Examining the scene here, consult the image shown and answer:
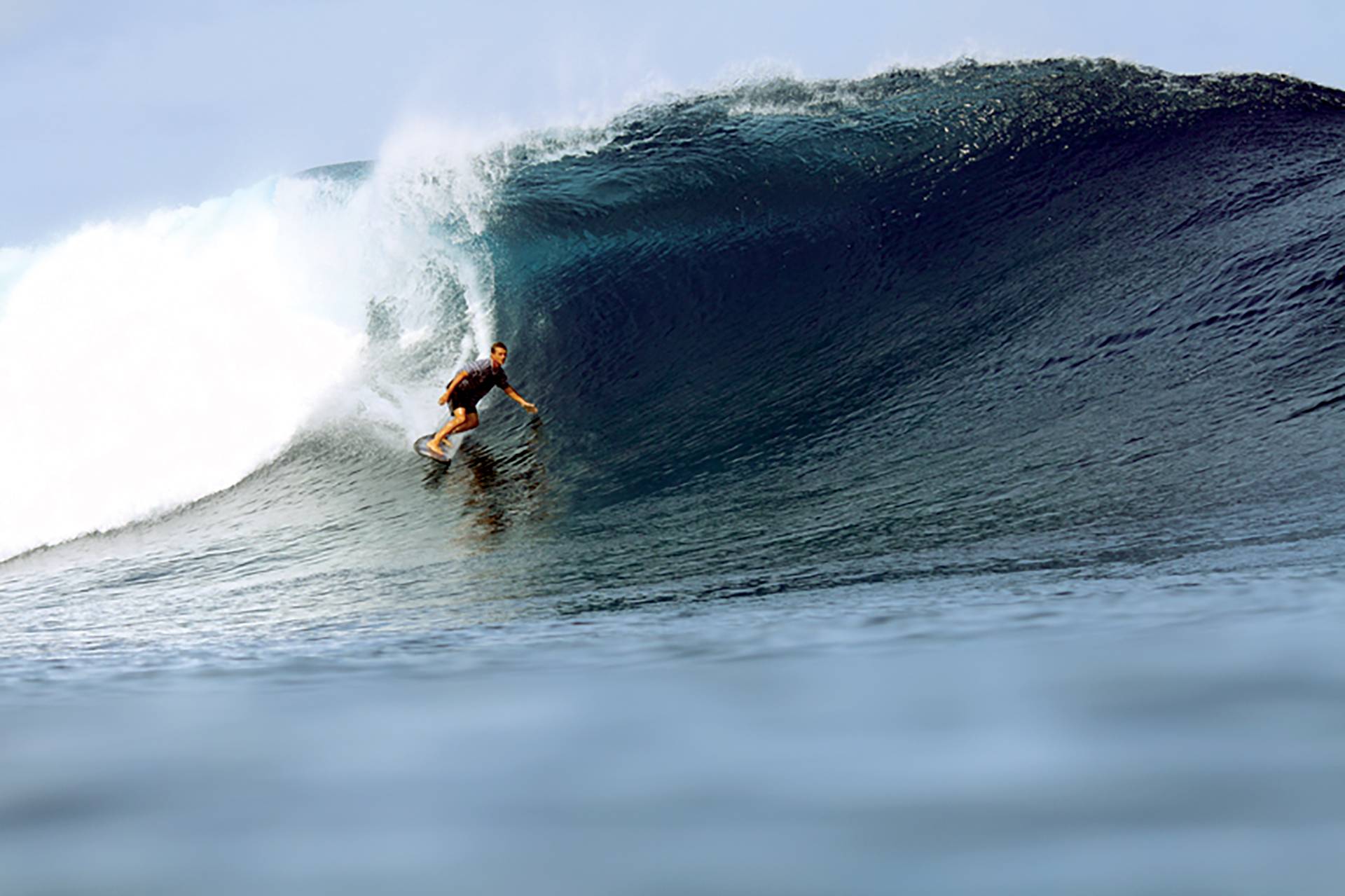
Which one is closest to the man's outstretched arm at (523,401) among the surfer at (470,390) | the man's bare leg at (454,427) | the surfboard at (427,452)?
the surfer at (470,390)

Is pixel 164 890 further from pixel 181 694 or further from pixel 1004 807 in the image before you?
pixel 181 694

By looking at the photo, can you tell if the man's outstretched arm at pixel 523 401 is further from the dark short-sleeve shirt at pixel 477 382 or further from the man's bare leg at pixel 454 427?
the man's bare leg at pixel 454 427

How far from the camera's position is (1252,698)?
1.53 metres

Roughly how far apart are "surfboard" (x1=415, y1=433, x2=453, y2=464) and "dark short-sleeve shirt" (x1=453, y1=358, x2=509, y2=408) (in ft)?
1.27

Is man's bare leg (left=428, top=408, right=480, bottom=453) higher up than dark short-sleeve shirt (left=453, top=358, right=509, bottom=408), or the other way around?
dark short-sleeve shirt (left=453, top=358, right=509, bottom=408)

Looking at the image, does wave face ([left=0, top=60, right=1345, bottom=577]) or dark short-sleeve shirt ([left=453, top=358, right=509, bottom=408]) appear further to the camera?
dark short-sleeve shirt ([left=453, top=358, right=509, bottom=408])

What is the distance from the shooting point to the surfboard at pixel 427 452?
24.3 feet

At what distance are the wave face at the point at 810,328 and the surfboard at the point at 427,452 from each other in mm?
152

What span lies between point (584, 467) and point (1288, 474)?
396 cm

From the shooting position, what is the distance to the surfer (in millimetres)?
7488

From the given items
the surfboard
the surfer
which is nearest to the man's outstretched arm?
the surfer

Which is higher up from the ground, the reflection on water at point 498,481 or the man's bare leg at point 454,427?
the man's bare leg at point 454,427

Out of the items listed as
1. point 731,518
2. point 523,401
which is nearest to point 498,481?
point 523,401

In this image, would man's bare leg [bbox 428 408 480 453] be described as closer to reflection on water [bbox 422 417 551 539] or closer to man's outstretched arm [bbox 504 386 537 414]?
reflection on water [bbox 422 417 551 539]
